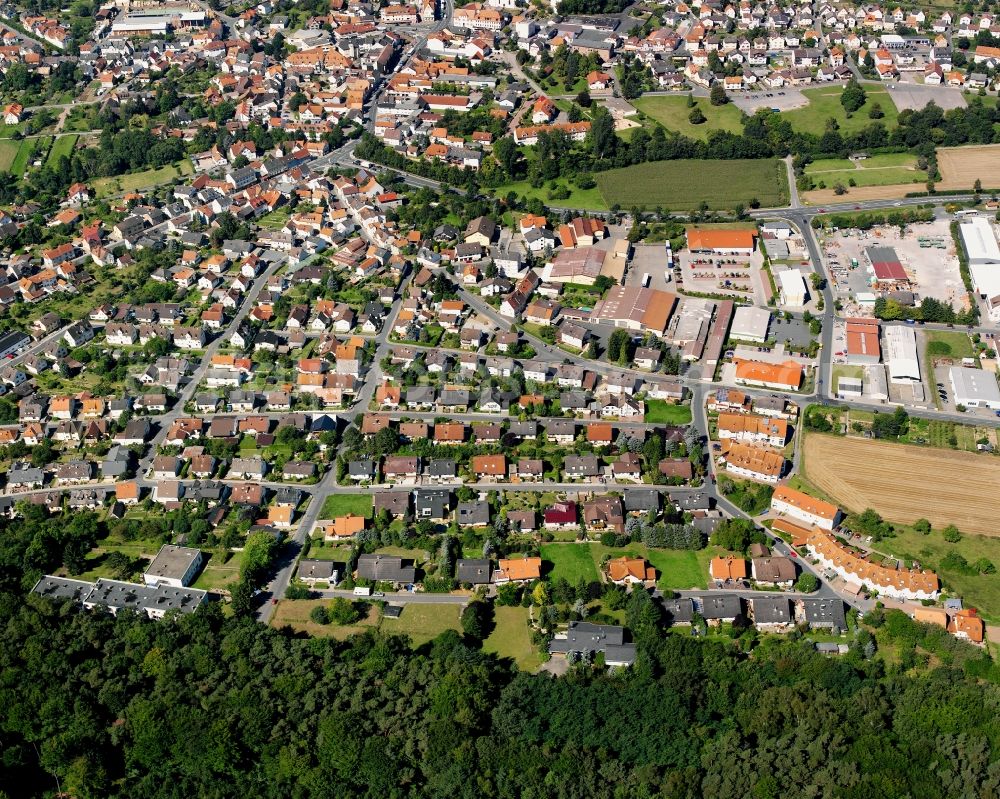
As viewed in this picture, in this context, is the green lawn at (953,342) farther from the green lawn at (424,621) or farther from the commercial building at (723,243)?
the green lawn at (424,621)

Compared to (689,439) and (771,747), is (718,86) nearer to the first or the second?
(689,439)

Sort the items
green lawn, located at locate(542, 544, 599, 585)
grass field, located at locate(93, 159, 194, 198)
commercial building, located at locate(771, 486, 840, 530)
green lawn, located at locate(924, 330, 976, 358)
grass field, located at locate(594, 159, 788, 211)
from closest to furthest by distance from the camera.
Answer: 1. green lawn, located at locate(542, 544, 599, 585)
2. commercial building, located at locate(771, 486, 840, 530)
3. green lawn, located at locate(924, 330, 976, 358)
4. grass field, located at locate(594, 159, 788, 211)
5. grass field, located at locate(93, 159, 194, 198)

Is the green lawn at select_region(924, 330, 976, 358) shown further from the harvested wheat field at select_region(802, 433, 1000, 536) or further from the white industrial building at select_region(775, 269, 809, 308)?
the harvested wheat field at select_region(802, 433, 1000, 536)

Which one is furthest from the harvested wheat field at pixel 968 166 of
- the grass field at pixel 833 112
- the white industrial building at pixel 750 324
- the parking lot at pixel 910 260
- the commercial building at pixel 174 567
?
the commercial building at pixel 174 567

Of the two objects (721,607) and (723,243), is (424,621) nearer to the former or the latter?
(721,607)

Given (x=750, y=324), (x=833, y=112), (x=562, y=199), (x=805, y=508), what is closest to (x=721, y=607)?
(x=805, y=508)

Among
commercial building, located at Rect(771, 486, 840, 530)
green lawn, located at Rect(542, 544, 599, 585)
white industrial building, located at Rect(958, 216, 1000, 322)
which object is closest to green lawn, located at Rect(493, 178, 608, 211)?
white industrial building, located at Rect(958, 216, 1000, 322)
